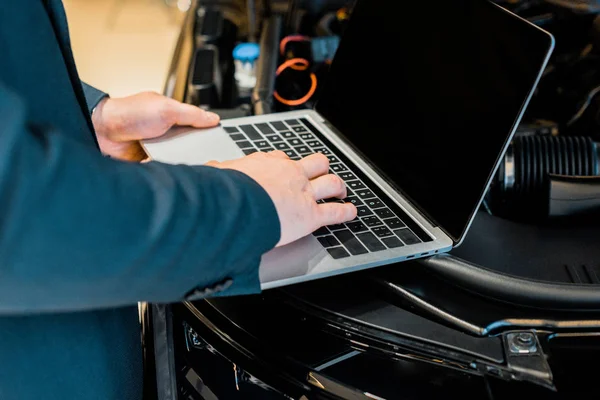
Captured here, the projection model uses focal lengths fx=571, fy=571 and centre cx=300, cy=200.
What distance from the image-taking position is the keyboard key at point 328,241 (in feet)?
1.98

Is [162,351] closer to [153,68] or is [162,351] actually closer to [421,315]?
[421,315]

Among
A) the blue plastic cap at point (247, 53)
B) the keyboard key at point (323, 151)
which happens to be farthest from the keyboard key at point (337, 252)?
the blue plastic cap at point (247, 53)

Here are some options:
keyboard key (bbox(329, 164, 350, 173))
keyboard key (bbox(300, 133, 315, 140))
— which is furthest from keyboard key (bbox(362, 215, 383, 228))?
keyboard key (bbox(300, 133, 315, 140))

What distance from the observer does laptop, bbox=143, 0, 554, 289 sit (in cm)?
59

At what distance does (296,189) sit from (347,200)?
15cm

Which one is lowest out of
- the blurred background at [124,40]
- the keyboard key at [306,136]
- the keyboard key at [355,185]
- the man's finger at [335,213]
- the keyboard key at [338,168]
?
the blurred background at [124,40]

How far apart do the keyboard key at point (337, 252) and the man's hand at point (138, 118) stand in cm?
33

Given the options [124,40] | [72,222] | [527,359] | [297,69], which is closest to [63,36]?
[72,222]

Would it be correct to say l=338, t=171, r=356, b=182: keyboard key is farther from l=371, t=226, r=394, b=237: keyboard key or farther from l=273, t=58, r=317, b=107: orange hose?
l=273, t=58, r=317, b=107: orange hose

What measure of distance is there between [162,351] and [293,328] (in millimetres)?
176

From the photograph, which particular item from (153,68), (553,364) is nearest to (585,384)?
(553,364)

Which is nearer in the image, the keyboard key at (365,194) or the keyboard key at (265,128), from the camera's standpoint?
the keyboard key at (365,194)

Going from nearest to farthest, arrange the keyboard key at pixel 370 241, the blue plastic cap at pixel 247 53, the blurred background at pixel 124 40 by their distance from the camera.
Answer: the keyboard key at pixel 370 241
the blue plastic cap at pixel 247 53
the blurred background at pixel 124 40

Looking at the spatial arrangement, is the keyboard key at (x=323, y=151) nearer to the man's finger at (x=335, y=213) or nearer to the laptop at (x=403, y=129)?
the laptop at (x=403, y=129)
